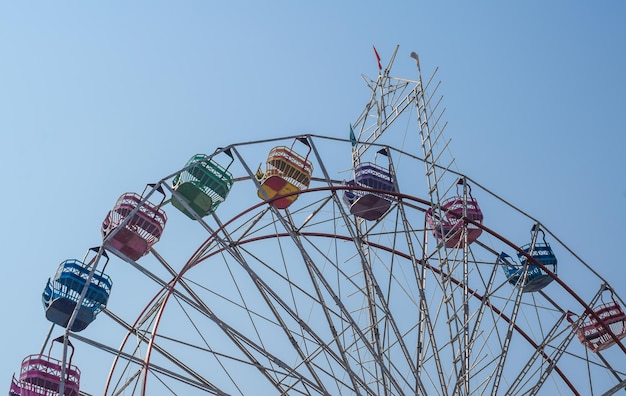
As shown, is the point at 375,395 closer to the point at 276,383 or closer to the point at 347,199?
the point at 276,383

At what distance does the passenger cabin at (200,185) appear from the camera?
2020 centimetres

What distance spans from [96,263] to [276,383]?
413 cm

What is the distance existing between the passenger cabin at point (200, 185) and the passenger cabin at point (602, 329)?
28.5ft

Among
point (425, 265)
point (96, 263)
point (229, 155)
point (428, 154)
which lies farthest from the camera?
point (428, 154)

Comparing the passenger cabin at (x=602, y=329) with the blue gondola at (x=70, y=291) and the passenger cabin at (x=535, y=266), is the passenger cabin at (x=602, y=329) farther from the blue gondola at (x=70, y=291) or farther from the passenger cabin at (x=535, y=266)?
the blue gondola at (x=70, y=291)

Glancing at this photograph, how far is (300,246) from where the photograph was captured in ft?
63.5

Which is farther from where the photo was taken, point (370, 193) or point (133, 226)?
point (370, 193)

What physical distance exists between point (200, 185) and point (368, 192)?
12.3 feet

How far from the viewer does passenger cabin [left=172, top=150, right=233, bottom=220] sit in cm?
2020

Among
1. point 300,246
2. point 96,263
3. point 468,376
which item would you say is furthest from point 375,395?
point 96,263

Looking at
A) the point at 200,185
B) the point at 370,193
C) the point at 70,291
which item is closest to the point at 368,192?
the point at 370,193

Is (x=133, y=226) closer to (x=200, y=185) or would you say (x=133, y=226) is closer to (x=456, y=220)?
(x=200, y=185)

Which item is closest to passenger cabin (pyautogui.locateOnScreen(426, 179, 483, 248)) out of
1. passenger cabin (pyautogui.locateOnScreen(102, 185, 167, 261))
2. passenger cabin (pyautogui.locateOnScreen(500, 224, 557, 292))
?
passenger cabin (pyautogui.locateOnScreen(500, 224, 557, 292))

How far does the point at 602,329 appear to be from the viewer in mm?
22688
